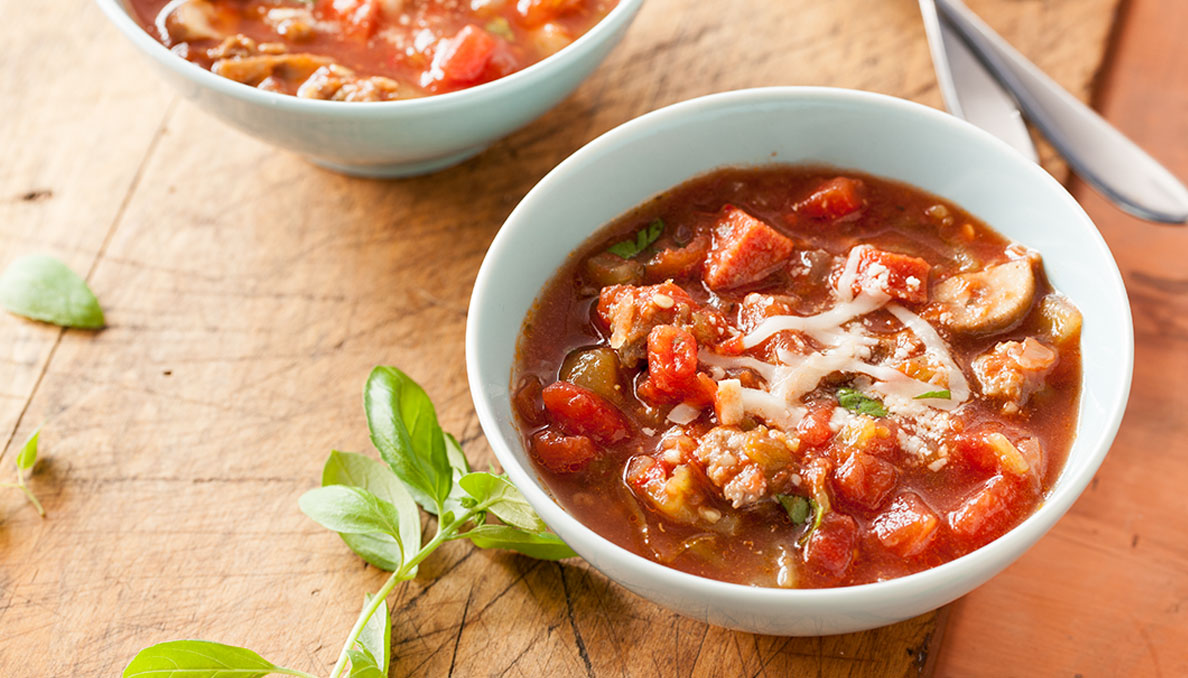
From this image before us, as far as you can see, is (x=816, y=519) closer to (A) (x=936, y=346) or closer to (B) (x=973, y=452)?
(B) (x=973, y=452)

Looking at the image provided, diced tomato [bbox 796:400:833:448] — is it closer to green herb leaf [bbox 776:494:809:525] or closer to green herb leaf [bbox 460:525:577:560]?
green herb leaf [bbox 776:494:809:525]

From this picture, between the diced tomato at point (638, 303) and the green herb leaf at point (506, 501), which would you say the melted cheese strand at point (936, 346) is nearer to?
the diced tomato at point (638, 303)

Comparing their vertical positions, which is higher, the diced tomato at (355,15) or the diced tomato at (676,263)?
the diced tomato at (355,15)

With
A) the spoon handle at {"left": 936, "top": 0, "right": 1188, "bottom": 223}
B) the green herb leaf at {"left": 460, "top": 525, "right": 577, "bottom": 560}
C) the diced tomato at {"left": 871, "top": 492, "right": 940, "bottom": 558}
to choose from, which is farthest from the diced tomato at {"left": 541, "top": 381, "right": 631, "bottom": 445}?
the spoon handle at {"left": 936, "top": 0, "right": 1188, "bottom": 223}

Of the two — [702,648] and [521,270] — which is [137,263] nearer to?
[521,270]

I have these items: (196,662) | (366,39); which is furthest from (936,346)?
(366,39)

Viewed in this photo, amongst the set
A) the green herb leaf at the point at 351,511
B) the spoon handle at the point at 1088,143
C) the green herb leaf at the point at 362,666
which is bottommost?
the green herb leaf at the point at 362,666

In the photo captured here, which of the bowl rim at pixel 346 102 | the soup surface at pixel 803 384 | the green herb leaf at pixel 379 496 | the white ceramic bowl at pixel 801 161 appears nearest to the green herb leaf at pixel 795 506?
the soup surface at pixel 803 384
